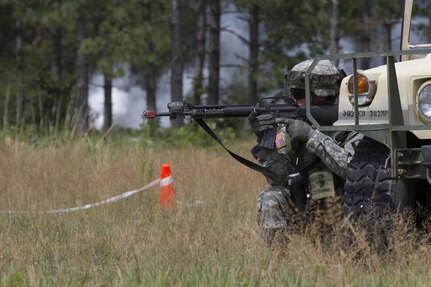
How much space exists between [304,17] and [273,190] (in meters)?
20.3

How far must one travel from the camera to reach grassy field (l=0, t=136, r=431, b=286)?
17.4ft

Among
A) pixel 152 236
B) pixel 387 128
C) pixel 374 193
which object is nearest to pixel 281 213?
pixel 152 236

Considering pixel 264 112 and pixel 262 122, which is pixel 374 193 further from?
pixel 264 112

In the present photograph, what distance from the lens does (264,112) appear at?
6.70 m

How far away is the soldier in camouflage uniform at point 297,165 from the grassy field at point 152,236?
22 centimetres

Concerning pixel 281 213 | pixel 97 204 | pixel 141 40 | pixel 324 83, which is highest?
pixel 141 40

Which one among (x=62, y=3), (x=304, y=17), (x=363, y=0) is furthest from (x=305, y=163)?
(x=363, y=0)

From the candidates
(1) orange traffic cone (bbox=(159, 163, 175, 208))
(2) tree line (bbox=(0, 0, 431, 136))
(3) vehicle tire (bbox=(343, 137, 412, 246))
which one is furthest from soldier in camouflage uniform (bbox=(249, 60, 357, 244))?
(2) tree line (bbox=(0, 0, 431, 136))

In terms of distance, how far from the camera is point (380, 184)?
5.78m

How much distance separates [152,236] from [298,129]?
1259 millimetres

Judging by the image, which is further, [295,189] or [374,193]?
[295,189]

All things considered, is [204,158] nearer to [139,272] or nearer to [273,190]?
[273,190]

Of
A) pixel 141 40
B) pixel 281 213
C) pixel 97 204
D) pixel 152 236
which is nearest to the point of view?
pixel 281 213

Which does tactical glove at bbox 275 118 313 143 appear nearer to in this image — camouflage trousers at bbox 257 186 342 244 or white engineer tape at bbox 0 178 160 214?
camouflage trousers at bbox 257 186 342 244
